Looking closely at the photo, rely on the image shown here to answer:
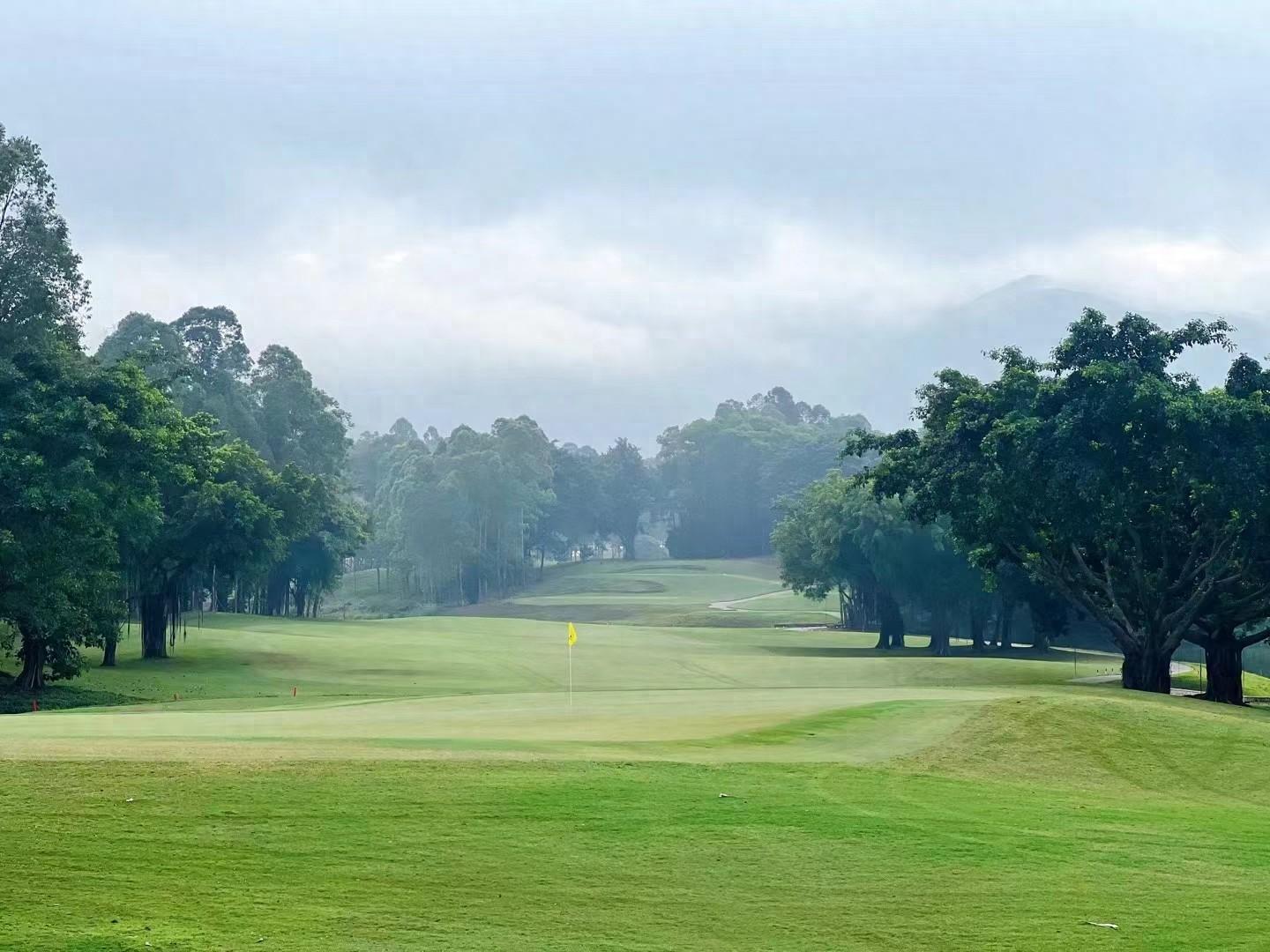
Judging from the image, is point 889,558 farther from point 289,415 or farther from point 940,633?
point 289,415

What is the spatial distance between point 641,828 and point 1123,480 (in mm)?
33351

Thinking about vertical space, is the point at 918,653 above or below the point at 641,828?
below

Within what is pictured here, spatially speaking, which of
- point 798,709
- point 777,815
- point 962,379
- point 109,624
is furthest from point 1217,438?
point 109,624

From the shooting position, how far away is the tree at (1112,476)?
44.5 m

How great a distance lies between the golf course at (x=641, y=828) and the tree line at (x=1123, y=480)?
15009mm

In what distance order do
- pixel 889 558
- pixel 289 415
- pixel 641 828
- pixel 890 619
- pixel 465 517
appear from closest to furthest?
1. pixel 641 828
2. pixel 889 558
3. pixel 890 619
4. pixel 289 415
5. pixel 465 517

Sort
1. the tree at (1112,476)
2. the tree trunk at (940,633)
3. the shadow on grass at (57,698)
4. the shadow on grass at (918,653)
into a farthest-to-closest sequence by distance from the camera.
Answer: the tree trunk at (940,633)
the shadow on grass at (918,653)
the shadow on grass at (57,698)
the tree at (1112,476)

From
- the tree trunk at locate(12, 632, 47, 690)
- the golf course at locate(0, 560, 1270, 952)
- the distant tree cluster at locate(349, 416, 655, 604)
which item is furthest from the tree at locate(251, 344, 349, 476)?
the golf course at locate(0, 560, 1270, 952)

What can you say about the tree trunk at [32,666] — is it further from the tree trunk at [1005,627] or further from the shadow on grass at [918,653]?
the tree trunk at [1005,627]

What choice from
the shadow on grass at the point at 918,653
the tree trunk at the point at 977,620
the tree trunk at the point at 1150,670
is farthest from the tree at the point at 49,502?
the tree trunk at the point at 977,620

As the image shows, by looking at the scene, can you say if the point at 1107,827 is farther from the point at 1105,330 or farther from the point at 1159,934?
the point at 1105,330

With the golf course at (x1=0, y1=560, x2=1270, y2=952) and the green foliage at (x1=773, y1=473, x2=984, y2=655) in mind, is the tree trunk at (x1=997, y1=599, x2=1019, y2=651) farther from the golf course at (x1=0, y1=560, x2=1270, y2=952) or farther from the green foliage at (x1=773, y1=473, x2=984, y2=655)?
the golf course at (x1=0, y1=560, x2=1270, y2=952)

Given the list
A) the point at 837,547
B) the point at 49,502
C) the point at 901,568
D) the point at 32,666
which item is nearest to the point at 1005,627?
the point at 901,568

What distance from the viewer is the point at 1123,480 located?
45.9 meters
